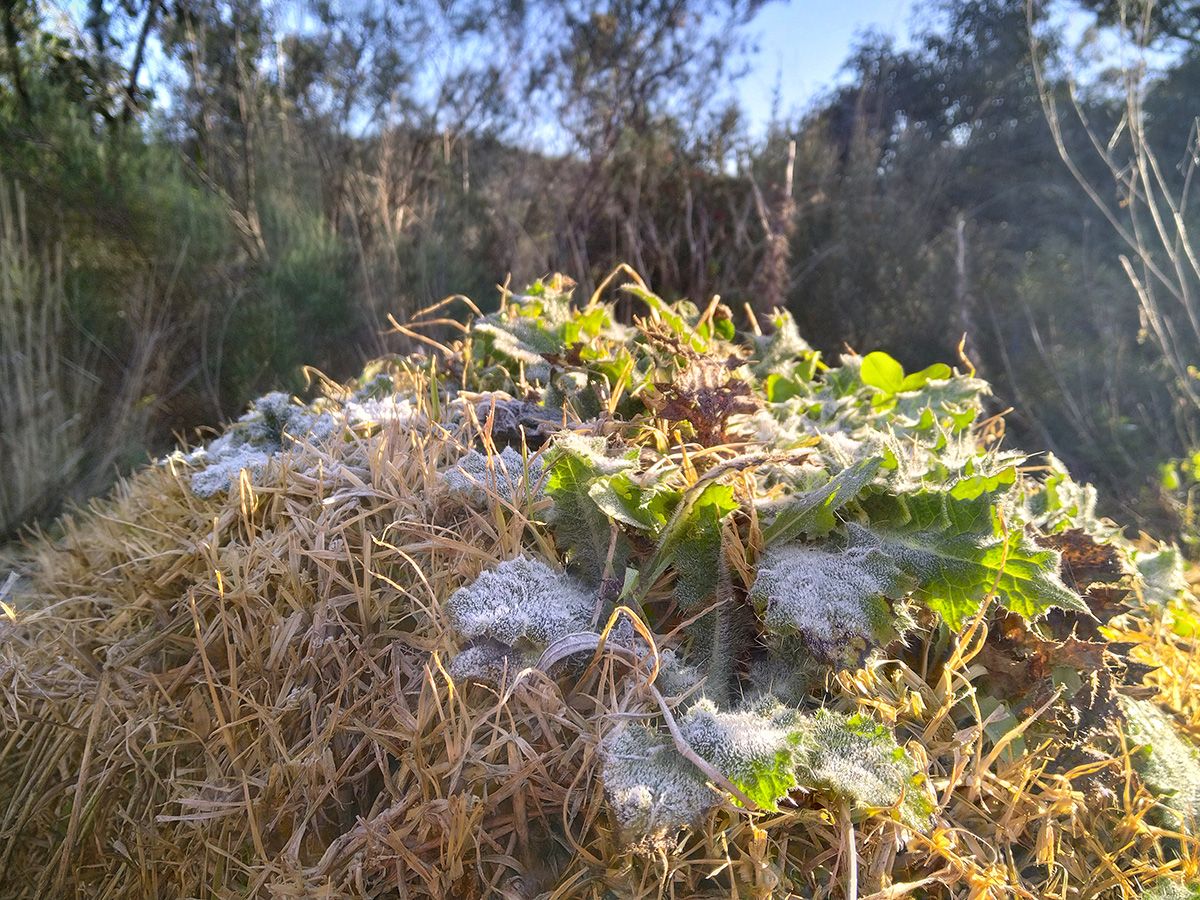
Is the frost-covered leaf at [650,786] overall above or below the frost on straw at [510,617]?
below

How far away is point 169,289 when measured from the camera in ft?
12.0

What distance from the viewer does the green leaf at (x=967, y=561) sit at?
28.9 inches

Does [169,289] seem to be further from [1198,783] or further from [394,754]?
[1198,783]

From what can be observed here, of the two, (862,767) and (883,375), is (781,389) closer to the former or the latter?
(883,375)

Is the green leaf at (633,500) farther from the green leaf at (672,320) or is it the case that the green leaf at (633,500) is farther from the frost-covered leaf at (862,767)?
the green leaf at (672,320)

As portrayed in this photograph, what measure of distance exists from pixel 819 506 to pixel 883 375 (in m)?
0.67

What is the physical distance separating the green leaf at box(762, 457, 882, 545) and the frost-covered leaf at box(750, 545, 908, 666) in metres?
0.04

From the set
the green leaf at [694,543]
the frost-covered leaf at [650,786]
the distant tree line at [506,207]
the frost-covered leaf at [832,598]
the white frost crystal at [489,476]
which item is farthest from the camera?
the distant tree line at [506,207]

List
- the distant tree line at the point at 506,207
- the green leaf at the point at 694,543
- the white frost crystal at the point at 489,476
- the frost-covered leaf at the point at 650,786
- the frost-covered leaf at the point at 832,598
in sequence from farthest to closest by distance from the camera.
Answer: the distant tree line at the point at 506,207, the white frost crystal at the point at 489,476, the green leaf at the point at 694,543, the frost-covered leaf at the point at 832,598, the frost-covered leaf at the point at 650,786

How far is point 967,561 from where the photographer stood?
29.1 inches

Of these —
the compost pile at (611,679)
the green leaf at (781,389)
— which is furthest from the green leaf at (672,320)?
the green leaf at (781,389)

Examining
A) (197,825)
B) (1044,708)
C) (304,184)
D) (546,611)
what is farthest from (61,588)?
(304,184)

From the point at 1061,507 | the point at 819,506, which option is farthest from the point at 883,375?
the point at 819,506

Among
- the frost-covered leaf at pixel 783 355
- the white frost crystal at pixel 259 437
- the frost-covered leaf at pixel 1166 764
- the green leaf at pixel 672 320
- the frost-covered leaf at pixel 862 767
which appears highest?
the green leaf at pixel 672 320
